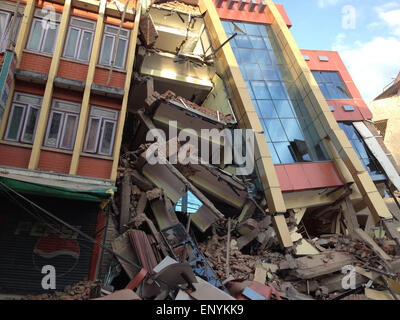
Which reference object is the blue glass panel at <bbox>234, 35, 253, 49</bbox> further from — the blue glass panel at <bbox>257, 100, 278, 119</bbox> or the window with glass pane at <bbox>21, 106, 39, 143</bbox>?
the window with glass pane at <bbox>21, 106, 39, 143</bbox>

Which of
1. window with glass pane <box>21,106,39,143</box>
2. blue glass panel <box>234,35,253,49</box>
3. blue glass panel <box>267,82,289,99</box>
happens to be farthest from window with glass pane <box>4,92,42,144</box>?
blue glass panel <box>234,35,253,49</box>

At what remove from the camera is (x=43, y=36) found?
9305 millimetres

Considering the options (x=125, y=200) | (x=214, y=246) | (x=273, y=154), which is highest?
(x=273, y=154)

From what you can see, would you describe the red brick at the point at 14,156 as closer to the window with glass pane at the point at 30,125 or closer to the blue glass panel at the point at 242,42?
the window with glass pane at the point at 30,125

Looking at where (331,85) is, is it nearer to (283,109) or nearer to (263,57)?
(263,57)

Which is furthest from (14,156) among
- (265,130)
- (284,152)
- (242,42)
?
(242,42)

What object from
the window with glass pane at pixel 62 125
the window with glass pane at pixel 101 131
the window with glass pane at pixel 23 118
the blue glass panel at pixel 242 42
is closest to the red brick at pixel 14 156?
the window with glass pane at pixel 23 118

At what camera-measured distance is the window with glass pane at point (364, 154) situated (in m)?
14.3

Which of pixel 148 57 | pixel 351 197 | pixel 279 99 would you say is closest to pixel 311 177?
pixel 351 197

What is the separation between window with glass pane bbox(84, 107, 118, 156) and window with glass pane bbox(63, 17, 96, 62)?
2.07 m

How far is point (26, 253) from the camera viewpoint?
754cm

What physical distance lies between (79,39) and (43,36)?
3.73 feet

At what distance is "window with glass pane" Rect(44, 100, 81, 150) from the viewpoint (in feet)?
28.0
